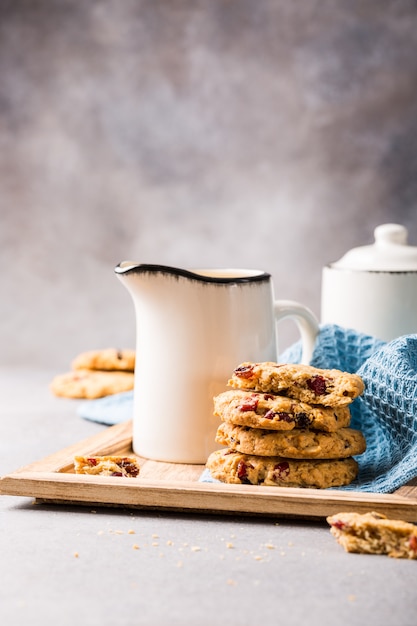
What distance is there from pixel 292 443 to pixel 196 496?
0.14 metres

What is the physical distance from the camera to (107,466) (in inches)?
47.6

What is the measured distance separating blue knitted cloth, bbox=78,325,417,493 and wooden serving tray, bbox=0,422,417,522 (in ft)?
0.21

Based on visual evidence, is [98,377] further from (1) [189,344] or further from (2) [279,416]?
(2) [279,416]

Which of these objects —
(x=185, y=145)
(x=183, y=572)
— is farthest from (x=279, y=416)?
(x=185, y=145)

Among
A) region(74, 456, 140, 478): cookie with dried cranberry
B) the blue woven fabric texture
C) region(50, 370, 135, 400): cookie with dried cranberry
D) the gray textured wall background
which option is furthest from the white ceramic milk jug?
the gray textured wall background

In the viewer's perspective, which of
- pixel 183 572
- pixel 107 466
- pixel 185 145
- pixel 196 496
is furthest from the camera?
pixel 185 145

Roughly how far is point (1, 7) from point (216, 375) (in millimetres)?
1941

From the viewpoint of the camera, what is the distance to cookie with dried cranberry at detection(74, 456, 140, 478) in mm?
1202

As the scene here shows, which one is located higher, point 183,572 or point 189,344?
point 189,344

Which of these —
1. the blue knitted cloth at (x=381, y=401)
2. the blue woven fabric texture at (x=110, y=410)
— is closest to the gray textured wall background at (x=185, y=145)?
the blue woven fabric texture at (x=110, y=410)

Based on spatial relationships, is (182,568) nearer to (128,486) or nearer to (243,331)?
(128,486)

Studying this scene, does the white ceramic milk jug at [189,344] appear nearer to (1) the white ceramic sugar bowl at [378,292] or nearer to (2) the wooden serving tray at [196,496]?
(2) the wooden serving tray at [196,496]

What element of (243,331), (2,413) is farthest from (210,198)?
(243,331)

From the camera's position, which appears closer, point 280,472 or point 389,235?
point 280,472
